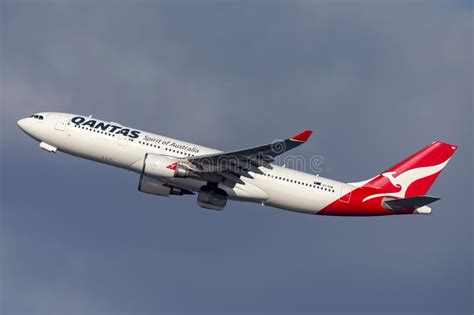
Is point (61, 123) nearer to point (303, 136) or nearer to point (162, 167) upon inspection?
point (162, 167)

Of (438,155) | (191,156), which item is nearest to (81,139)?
(191,156)

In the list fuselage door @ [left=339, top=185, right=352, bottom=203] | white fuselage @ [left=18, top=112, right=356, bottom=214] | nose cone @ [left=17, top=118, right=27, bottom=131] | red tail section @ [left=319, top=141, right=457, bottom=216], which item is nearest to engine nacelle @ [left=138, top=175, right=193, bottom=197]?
white fuselage @ [left=18, top=112, right=356, bottom=214]

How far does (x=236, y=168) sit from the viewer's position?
180 ft

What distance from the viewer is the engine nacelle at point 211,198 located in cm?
5612

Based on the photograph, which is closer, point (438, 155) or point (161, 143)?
point (161, 143)

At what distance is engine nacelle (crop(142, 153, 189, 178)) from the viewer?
5397 cm

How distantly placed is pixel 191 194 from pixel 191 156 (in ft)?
15.9

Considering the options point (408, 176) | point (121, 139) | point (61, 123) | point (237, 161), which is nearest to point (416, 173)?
point (408, 176)

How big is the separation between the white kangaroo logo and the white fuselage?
4.22m

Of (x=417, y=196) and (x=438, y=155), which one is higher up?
(x=438, y=155)

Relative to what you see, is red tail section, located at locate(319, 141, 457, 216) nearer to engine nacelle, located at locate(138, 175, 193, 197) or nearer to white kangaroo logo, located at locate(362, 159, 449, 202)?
white kangaroo logo, located at locate(362, 159, 449, 202)

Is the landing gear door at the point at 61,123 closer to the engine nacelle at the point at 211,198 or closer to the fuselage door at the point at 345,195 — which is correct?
the engine nacelle at the point at 211,198

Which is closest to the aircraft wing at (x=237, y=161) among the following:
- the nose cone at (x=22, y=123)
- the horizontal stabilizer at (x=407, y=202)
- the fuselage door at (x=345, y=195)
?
the fuselage door at (x=345, y=195)

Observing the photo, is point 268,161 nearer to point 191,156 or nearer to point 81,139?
point 191,156
